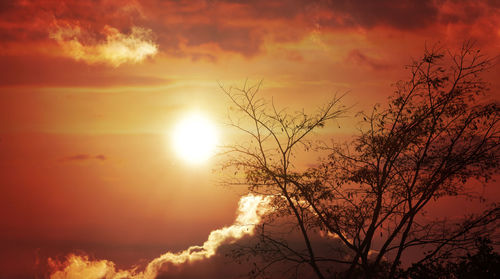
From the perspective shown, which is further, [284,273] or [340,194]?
[340,194]

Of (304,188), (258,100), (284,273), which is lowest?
(284,273)

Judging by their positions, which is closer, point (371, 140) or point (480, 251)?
point (480, 251)

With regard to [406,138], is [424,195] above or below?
below

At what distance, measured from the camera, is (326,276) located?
19.6m

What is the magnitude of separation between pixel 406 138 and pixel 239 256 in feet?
26.3

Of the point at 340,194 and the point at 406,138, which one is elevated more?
the point at 406,138

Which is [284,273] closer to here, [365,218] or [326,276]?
[326,276]

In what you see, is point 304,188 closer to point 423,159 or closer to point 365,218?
point 365,218

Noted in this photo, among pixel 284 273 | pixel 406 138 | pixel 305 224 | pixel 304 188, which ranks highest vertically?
pixel 406 138

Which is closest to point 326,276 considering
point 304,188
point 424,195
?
point 304,188

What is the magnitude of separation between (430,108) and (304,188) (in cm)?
587

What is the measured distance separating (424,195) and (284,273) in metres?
6.28

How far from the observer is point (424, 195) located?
18734mm

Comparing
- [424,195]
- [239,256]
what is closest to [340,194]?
[424,195]
